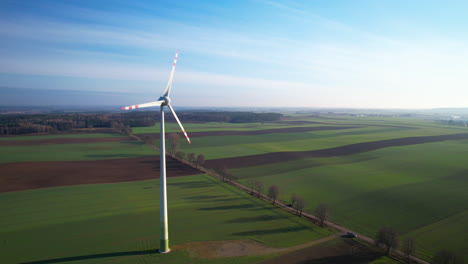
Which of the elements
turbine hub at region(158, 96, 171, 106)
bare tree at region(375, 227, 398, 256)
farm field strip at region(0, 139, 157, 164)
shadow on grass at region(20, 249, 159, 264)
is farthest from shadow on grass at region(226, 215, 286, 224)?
farm field strip at region(0, 139, 157, 164)

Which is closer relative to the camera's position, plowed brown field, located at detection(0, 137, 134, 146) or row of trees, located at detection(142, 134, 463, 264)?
row of trees, located at detection(142, 134, 463, 264)

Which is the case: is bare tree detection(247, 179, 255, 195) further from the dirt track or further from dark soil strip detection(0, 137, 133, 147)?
dark soil strip detection(0, 137, 133, 147)

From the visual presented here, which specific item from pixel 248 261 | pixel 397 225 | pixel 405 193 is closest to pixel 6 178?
pixel 248 261

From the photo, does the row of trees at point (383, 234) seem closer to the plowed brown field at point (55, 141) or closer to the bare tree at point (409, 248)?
the bare tree at point (409, 248)

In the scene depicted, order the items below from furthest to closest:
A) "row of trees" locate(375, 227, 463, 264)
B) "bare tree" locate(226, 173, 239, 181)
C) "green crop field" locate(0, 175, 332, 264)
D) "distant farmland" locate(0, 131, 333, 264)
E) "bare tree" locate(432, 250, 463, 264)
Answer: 1. "bare tree" locate(226, 173, 239, 181)
2. "distant farmland" locate(0, 131, 333, 264)
3. "green crop field" locate(0, 175, 332, 264)
4. "row of trees" locate(375, 227, 463, 264)
5. "bare tree" locate(432, 250, 463, 264)

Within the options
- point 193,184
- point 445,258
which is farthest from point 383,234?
point 193,184

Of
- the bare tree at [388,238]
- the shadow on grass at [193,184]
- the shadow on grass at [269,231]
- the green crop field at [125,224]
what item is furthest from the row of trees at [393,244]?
the shadow on grass at [193,184]
